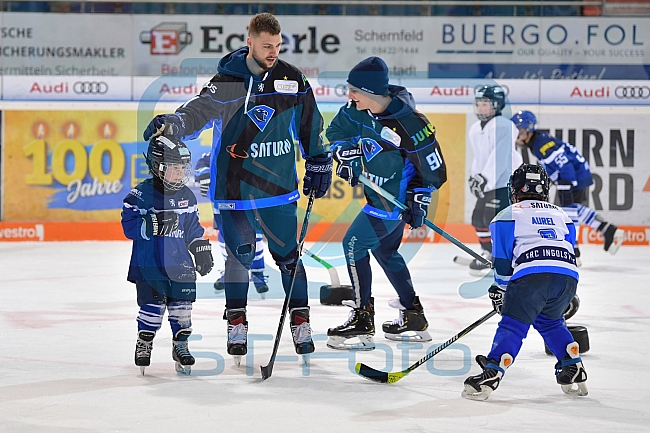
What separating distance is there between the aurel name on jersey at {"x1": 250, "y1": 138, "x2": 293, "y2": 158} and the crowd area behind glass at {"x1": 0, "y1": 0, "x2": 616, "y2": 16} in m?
6.31

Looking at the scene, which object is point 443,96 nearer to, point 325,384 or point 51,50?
point 51,50

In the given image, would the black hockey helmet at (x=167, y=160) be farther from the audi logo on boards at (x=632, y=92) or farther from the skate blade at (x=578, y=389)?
the audi logo on boards at (x=632, y=92)

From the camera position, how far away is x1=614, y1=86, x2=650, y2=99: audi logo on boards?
9.79 metres

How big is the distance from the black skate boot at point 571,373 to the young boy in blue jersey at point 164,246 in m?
1.42

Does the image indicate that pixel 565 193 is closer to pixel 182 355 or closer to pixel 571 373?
pixel 571 373

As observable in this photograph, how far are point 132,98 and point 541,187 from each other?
6964 millimetres

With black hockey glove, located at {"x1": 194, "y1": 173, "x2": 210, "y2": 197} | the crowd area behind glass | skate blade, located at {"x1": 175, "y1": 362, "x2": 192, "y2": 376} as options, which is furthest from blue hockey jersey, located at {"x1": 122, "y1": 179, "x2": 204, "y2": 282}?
the crowd area behind glass

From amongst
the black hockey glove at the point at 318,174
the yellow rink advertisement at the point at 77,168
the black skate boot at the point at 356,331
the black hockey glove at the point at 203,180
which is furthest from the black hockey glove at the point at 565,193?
the black hockey glove at the point at 318,174

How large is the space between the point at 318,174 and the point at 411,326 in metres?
1.00

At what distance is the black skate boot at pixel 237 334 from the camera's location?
3852 mm

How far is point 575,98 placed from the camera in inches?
385

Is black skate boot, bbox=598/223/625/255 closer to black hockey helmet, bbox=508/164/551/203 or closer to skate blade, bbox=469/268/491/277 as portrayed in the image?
skate blade, bbox=469/268/491/277

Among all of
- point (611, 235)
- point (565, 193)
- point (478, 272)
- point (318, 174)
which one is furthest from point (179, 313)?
point (611, 235)

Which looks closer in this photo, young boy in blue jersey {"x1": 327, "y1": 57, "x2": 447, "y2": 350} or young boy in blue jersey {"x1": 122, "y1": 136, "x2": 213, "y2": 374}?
young boy in blue jersey {"x1": 122, "y1": 136, "x2": 213, "y2": 374}
